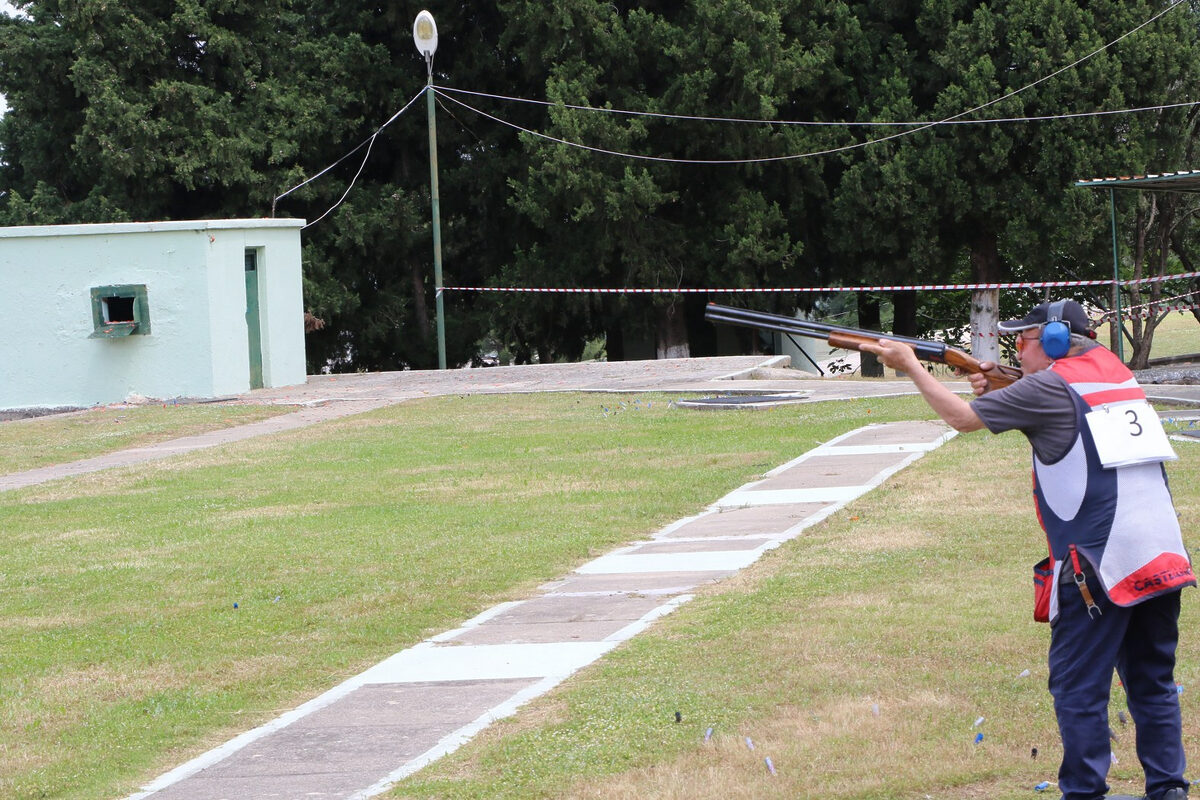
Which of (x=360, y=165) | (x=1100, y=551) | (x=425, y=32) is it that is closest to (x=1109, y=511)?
(x=1100, y=551)

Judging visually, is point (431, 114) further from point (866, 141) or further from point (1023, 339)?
point (1023, 339)

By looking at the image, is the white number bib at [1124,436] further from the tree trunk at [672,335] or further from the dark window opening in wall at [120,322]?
the tree trunk at [672,335]

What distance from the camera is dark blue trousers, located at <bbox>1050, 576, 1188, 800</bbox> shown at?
4.61m

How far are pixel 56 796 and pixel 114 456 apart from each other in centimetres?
1208

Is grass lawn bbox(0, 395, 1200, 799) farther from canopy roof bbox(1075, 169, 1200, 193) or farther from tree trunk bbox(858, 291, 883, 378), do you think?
tree trunk bbox(858, 291, 883, 378)

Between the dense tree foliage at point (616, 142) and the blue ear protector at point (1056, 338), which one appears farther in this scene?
the dense tree foliage at point (616, 142)

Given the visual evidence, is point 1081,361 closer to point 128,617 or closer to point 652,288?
point 128,617

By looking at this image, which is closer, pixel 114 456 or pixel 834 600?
pixel 834 600

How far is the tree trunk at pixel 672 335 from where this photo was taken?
31.5 m

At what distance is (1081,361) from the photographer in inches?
190

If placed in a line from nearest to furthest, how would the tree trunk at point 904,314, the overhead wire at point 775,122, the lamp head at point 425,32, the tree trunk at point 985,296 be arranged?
the lamp head at point 425,32
the overhead wire at point 775,122
the tree trunk at point 985,296
the tree trunk at point 904,314

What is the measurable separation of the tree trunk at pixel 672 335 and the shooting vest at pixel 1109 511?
87.6 feet

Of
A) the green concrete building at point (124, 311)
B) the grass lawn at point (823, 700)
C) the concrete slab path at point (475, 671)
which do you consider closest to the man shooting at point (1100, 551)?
the grass lawn at point (823, 700)

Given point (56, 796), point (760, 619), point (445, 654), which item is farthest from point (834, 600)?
point (56, 796)
